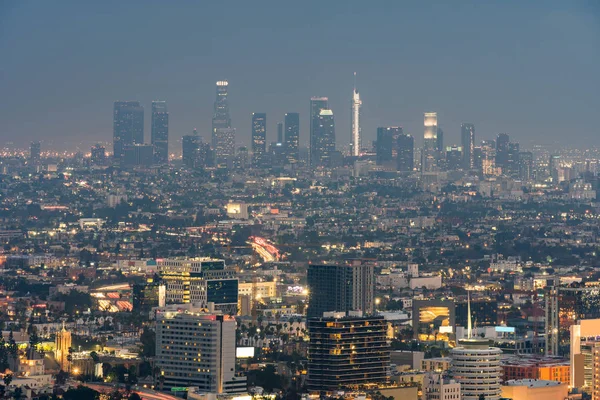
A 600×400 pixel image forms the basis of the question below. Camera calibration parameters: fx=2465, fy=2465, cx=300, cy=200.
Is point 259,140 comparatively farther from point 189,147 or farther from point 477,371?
point 477,371

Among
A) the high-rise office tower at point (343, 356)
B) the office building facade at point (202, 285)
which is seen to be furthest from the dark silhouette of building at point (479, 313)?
the high-rise office tower at point (343, 356)

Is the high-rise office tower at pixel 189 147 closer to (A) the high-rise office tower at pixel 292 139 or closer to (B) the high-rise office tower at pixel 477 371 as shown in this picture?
(A) the high-rise office tower at pixel 292 139

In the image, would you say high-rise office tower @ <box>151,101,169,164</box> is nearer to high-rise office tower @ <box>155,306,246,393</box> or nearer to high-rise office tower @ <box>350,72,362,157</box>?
high-rise office tower @ <box>350,72,362,157</box>

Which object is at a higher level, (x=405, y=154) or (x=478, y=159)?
(x=405, y=154)

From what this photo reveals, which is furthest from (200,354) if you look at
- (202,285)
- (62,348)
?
(202,285)

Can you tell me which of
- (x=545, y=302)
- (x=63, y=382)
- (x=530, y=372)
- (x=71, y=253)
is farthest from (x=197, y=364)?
(x=71, y=253)

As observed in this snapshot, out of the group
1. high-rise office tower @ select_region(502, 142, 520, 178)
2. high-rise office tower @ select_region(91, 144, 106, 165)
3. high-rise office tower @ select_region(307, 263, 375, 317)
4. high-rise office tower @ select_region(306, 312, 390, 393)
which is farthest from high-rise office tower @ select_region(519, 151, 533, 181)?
high-rise office tower @ select_region(306, 312, 390, 393)
